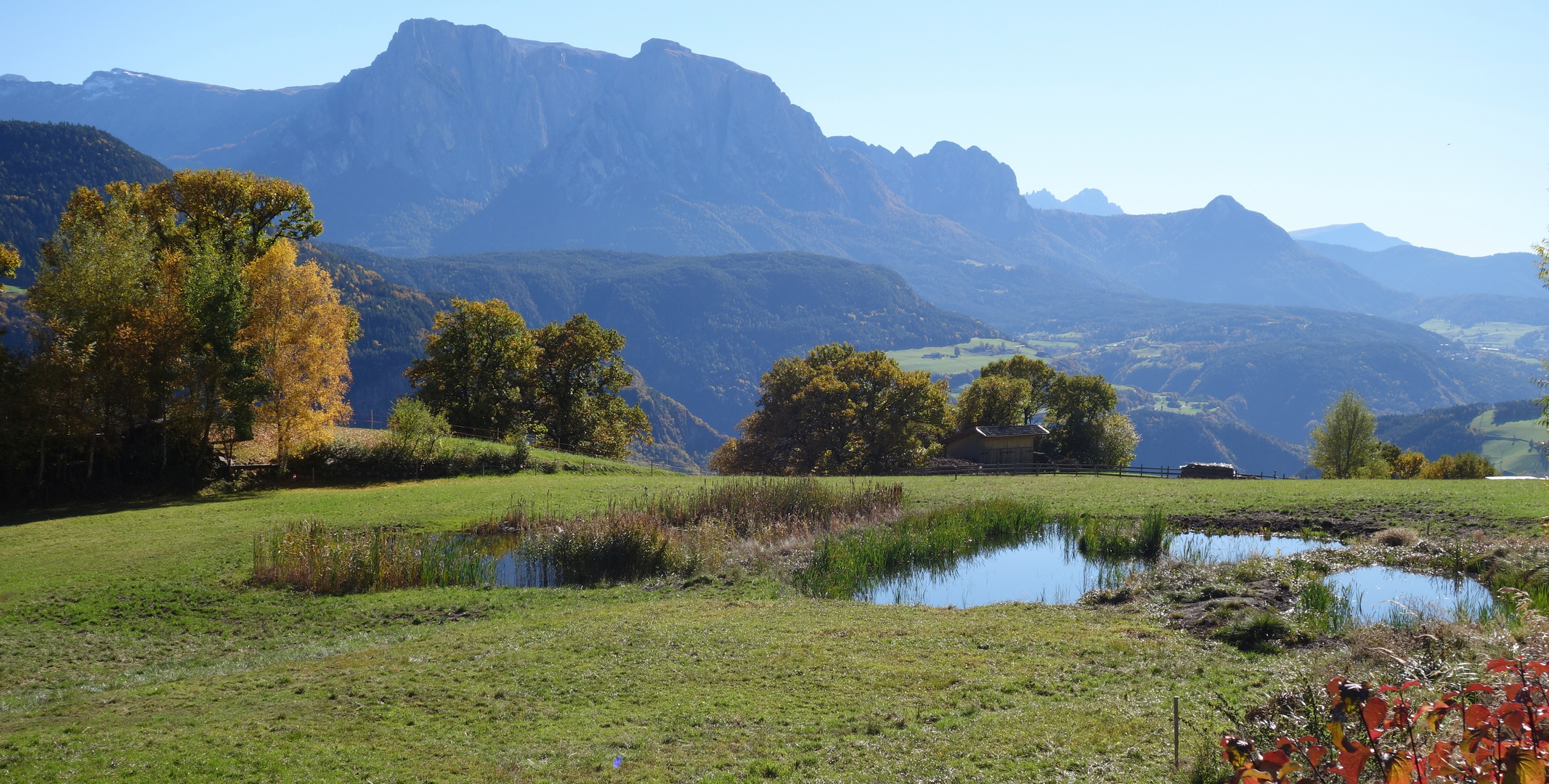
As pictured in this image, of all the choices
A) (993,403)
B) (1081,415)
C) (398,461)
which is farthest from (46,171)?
(1081,415)

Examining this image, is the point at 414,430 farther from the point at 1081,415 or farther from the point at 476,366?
the point at 1081,415

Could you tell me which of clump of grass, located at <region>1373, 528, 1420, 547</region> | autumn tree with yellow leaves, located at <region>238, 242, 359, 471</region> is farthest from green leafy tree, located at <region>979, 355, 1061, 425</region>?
autumn tree with yellow leaves, located at <region>238, 242, 359, 471</region>

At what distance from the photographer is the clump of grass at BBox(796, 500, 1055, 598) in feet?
74.4

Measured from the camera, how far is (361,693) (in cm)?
1191

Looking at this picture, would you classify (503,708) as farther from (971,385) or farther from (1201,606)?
(971,385)

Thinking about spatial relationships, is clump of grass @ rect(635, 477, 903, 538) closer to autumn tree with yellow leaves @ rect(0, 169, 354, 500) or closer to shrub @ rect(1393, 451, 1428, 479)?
autumn tree with yellow leaves @ rect(0, 169, 354, 500)

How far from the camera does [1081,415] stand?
236 feet

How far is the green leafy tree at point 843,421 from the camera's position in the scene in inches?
2473

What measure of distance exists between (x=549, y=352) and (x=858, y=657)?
56.4 meters

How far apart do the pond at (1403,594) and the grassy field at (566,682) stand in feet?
16.9

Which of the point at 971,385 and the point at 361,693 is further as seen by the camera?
the point at 971,385

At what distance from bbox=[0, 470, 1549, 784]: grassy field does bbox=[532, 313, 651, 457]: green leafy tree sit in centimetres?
4191

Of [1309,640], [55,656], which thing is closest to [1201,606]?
[1309,640]

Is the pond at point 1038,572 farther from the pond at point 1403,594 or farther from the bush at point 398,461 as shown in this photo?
the bush at point 398,461
